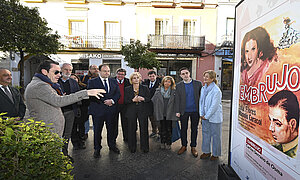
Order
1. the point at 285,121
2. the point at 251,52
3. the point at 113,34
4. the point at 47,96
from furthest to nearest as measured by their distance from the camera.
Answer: the point at 113,34 → the point at 47,96 → the point at 251,52 → the point at 285,121

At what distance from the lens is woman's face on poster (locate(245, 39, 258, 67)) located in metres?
1.85

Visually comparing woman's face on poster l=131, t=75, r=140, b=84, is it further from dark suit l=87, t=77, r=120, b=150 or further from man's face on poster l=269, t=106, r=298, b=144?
man's face on poster l=269, t=106, r=298, b=144

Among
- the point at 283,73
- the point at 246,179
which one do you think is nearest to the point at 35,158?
the point at 283,73

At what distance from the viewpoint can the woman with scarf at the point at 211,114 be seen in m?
3.31

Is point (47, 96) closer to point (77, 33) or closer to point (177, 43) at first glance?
point (177, 43)

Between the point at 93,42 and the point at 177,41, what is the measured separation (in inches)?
301

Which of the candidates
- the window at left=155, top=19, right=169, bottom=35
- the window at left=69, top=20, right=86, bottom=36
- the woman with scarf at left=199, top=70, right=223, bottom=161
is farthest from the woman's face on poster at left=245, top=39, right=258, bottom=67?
the window at left=69, top=20, right=86, bottom=36

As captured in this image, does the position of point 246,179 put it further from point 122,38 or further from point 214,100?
point 122,38

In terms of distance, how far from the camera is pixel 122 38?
47.6 feet

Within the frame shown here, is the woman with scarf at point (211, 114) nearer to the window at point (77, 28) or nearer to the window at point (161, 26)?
the window at point (161, 26)

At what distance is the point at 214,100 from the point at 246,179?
158 centimetres

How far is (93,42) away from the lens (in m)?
14.6

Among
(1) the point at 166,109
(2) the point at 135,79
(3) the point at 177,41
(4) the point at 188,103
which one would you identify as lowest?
(1) the point at 166,109

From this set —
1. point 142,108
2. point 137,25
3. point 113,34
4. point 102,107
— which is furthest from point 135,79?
point 113,34
